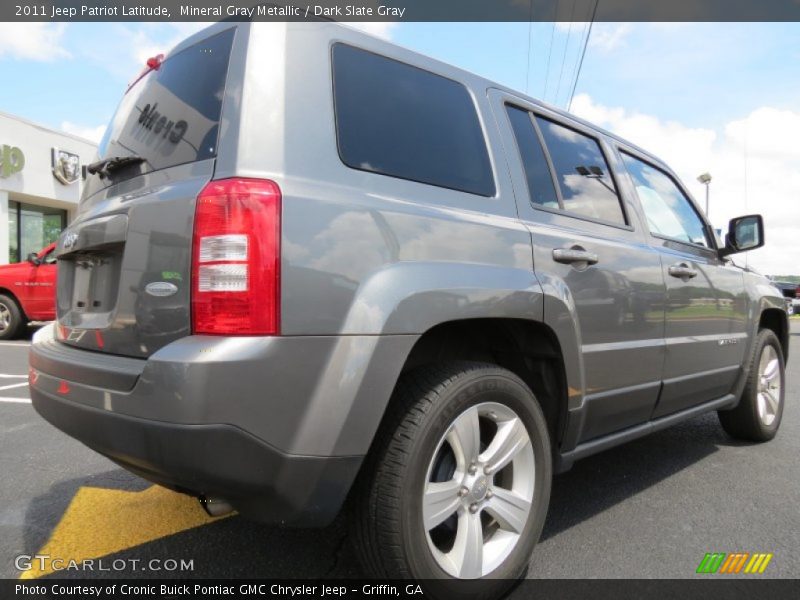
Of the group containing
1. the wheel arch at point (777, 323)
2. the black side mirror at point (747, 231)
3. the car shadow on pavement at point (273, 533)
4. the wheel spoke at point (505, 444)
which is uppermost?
the black side mirror at point (747, 231)

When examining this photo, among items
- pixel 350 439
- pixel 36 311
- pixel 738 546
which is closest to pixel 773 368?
pixel 738 546

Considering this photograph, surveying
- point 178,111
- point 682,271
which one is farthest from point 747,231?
point 178,111

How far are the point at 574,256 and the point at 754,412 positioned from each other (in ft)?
8.43

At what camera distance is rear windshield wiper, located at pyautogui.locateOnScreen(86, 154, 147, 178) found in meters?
2.26

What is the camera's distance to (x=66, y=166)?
1705cm

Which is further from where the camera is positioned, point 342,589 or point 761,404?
point 761,404

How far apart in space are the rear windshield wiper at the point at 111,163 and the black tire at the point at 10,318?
899 centimetres

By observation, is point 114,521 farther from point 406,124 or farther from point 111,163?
point 406,124

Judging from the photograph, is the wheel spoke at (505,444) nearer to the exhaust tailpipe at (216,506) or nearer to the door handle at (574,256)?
the door handle at (574,256)

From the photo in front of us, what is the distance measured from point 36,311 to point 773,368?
33.7 ft

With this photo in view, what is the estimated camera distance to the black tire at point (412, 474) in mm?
1862

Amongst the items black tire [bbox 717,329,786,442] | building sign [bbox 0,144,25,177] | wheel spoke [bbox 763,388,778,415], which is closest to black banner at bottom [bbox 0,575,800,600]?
black tire [bbox 717,329,786,442]

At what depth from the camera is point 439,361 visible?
2.20 meters

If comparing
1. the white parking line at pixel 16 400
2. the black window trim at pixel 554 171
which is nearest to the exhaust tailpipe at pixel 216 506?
the black window trim at pixel 554 171
